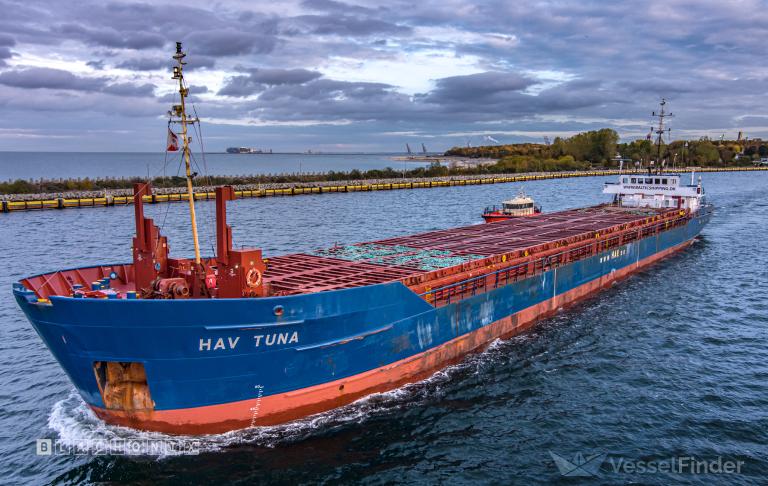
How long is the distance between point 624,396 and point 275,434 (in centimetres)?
1201

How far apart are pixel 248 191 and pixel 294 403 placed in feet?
239

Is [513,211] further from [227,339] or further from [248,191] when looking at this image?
[248,191]

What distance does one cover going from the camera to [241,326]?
14109 millimetres

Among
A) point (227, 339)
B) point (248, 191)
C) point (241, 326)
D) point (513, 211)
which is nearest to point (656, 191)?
point (513, 211)

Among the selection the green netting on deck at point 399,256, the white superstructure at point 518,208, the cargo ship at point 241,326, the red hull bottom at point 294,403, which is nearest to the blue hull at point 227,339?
the cargo ship at point 241,326

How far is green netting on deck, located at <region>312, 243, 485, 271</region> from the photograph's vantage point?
74.8ft

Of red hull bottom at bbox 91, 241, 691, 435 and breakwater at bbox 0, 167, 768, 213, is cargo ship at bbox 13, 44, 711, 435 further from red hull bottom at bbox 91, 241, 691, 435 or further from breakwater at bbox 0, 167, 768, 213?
breakwater at bbox 0, 167, 768, 213

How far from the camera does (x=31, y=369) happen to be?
20.4 metres

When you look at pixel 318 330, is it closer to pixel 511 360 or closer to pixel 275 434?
pixel 275 434

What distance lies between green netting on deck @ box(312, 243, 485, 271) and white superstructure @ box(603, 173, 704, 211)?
30.2 metres

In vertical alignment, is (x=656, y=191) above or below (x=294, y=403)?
above

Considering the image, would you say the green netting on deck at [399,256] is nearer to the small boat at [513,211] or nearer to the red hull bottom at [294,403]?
the red hull bottom at [294,403]

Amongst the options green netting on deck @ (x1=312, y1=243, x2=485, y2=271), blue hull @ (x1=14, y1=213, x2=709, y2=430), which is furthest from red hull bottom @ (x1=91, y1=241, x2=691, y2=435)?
green netting on deck @ (x1=312, y1=243, x2=485, y2=271)

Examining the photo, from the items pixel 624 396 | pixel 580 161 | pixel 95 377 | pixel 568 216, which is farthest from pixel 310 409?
pixel 580 161
